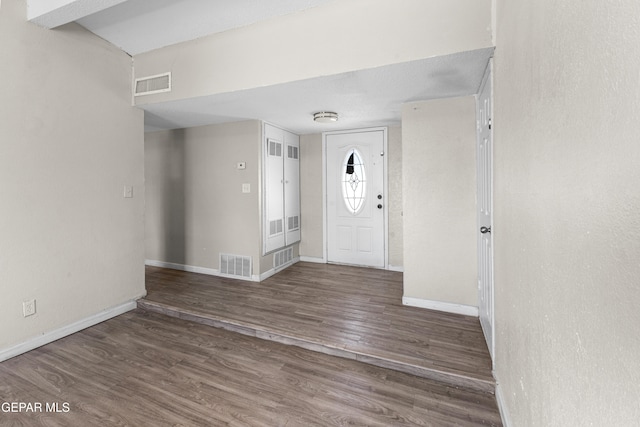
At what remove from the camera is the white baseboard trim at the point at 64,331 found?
7.53 ft

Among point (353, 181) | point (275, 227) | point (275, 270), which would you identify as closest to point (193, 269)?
point (275, 270)

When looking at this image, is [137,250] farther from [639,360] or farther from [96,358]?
[639,360]

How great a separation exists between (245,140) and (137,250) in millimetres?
1886

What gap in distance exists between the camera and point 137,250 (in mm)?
→ 3299

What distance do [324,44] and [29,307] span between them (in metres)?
3.20

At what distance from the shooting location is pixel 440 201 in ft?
9.77

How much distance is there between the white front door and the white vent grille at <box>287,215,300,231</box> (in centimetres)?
53

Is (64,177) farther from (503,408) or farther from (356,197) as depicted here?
(503,408)

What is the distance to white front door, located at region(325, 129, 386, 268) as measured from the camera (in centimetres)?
450

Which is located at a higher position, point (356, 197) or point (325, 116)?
point (325, 116)

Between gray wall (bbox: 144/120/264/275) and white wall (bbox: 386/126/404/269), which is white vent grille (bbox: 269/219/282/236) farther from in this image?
white wall (bbox: 386/126/404/269)

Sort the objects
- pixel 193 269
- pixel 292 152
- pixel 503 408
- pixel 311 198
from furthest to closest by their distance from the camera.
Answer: pixel 311 198 → pixel 292 152 → pixel 193 269 → pixel 503 408

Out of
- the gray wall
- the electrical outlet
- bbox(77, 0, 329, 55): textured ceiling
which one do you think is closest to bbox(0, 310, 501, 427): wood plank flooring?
the electrical outlet


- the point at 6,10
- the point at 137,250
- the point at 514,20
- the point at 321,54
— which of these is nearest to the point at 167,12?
the point at 6,10
